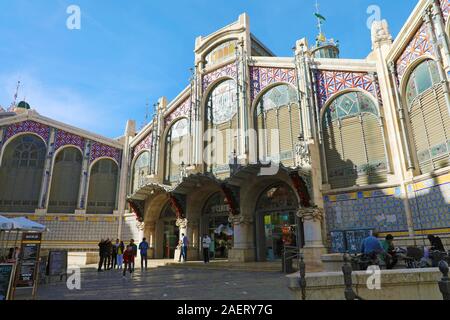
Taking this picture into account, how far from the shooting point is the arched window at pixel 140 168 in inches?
1013

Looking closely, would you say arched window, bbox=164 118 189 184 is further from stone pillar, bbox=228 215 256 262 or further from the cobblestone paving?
the cobblestone paving

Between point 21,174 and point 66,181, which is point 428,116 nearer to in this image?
point 66,181

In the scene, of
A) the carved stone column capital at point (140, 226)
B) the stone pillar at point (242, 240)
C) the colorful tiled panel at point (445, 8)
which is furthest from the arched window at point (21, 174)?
the colorful tiled panel at point (445, 8)

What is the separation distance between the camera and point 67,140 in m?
27.1

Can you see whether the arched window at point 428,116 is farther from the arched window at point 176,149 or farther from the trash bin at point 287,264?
the arched window at point 176,149

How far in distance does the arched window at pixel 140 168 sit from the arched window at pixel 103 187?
6.05ft

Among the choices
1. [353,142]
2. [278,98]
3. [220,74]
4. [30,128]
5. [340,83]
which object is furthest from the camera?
[30,128]

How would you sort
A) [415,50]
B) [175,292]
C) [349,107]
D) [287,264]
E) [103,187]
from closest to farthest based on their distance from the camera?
[175,292] < [287,264] < [415,50] < [349,107] < [103,187]

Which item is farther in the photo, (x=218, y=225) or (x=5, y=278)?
(x=218, y=225)

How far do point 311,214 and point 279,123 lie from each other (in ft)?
20.7

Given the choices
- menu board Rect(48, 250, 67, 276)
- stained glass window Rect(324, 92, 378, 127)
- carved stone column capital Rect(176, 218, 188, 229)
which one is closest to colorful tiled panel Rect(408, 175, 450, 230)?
stained glass window Rect(324, 92, 378, 127)

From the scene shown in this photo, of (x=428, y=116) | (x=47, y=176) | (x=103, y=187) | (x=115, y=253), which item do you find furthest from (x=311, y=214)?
(x=47, y=176)

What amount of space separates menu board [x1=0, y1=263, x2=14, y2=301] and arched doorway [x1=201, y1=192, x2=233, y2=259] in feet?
45.5
